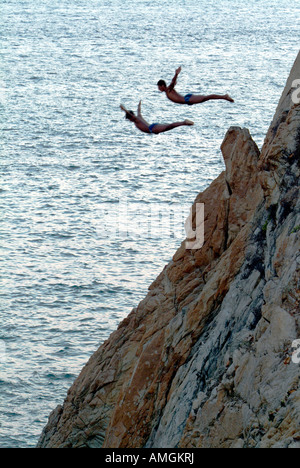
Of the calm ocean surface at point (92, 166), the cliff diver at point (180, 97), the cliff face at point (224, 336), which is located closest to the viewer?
the cliff face at point (224, 336)

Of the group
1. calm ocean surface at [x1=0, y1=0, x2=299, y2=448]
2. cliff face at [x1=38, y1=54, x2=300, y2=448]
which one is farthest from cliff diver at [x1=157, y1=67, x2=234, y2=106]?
calm ocean surface at [x1=0, y1=0, x2=299, y2=448]

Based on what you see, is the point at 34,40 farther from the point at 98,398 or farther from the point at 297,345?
the point at 297,345

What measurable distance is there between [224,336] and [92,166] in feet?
212

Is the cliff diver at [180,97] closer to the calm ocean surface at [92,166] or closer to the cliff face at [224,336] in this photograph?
the cliff face at [224,336]

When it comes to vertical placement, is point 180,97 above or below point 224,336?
above

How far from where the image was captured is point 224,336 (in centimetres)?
1906

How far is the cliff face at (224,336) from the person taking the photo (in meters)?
16.1

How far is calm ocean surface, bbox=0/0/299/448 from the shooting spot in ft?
178

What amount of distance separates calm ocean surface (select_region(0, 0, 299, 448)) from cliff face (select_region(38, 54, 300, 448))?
1723 centimetres

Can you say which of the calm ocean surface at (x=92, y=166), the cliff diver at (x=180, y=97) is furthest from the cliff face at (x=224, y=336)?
the calm ocean surface at (x=92, y=166)

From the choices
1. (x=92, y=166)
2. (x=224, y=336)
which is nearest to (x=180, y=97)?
(x=224, y=336)

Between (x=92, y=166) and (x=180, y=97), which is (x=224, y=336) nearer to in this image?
(x=180, y=97)

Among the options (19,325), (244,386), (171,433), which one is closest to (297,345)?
(244,386)

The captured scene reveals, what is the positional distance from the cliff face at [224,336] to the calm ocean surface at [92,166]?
17.2 m
